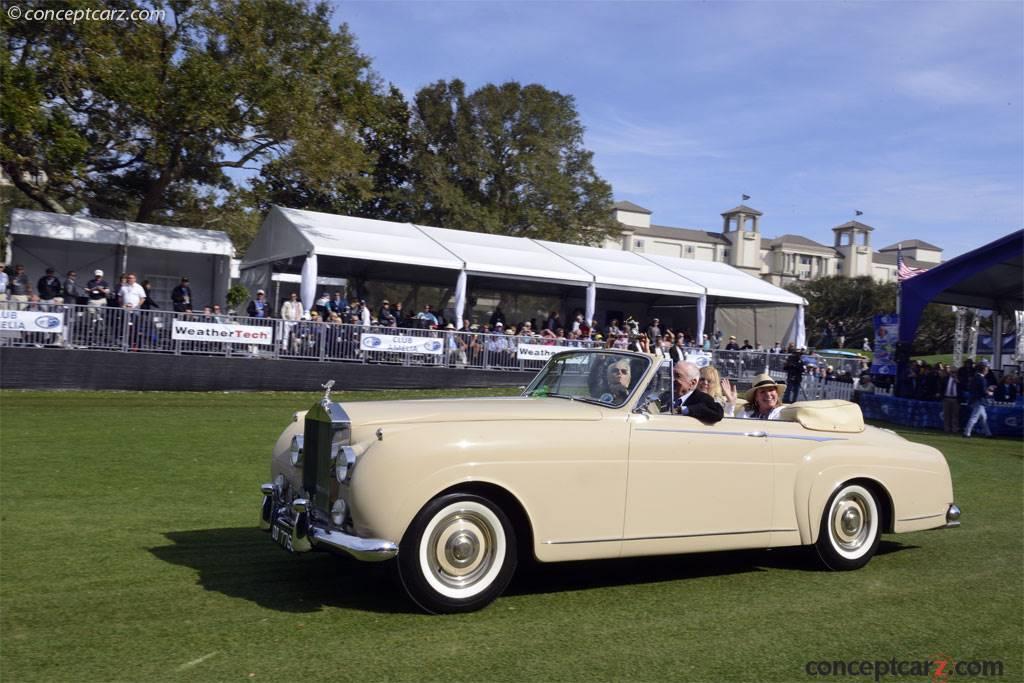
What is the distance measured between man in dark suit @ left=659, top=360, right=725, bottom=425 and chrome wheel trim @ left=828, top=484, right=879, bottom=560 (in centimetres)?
126

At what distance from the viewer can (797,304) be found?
31.3 meters

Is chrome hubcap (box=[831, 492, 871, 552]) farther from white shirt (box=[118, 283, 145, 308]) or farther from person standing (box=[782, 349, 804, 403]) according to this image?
person standing (box=[782, 349, 804, 403])

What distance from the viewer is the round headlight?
201 inches

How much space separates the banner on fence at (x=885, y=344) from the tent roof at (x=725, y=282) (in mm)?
3868

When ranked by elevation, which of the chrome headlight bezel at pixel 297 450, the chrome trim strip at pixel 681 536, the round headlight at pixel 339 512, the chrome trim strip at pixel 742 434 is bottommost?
the chrome trim strip at pixel 681 536

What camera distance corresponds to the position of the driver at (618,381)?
6.02 metres

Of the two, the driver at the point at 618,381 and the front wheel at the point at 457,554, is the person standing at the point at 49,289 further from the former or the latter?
the front wheel at the point at 457,554

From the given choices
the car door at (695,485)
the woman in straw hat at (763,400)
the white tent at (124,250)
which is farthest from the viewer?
the white tent at (124,250)

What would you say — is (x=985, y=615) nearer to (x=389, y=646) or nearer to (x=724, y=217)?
(x=389, y=646)

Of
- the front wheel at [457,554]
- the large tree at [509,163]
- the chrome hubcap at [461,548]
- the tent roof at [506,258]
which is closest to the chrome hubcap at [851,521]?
the front wheel at [457,554]

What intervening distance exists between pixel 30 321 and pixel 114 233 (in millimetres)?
7025

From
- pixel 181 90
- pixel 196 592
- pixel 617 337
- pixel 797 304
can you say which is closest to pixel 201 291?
pixel 181 90

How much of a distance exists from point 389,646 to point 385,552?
1.66 ft

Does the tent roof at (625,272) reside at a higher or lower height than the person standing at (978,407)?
higher
